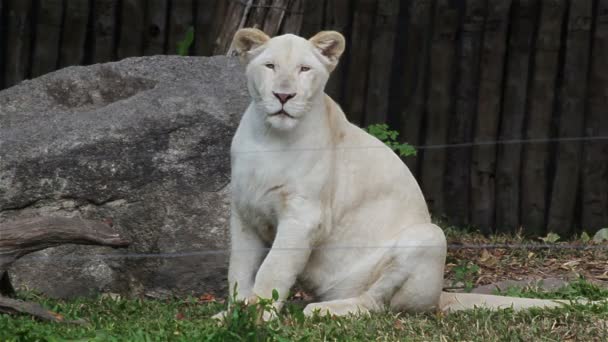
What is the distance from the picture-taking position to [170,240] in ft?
26.6

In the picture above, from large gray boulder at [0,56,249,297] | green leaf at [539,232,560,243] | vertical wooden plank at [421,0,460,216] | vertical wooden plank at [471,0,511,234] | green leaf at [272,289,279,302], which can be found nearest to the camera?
green leaf at [272,289,279,302]

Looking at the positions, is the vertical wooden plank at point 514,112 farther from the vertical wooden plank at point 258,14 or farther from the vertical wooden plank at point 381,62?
the vertical wooden plank at point 258,14

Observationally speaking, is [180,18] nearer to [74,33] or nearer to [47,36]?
[74,33]

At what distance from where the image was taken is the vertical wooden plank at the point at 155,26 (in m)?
11.4

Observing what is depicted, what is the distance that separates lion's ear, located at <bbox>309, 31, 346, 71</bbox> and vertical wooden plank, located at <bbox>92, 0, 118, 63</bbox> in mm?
4964

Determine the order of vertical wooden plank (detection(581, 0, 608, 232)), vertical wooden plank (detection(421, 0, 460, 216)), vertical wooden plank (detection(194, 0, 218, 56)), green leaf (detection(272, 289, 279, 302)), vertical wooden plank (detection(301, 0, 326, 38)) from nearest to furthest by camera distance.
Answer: green leaf (detection(272, 289, 279, 302)), vertical wooden plank (detection(581, 0, 608, 232)), vertical wooden plank (detection(421, 0, 460, 216)), vertical wooden plank (detection(301, 0, 326, 38)), vertical wooden plank (detection(194, 0, 218, 56))

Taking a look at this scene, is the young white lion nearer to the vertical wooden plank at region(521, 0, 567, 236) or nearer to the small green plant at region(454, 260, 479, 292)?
the small green plant at region(454, 260, 479, 292)

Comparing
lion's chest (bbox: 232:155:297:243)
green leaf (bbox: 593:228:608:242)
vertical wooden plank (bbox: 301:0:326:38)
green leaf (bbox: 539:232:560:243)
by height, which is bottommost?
green leaf (bbox: 539:232:560:243)

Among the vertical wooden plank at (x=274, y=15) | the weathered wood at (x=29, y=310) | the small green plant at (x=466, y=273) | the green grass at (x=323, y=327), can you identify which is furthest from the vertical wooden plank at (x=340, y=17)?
the weathered wood at (x=29, y=310)

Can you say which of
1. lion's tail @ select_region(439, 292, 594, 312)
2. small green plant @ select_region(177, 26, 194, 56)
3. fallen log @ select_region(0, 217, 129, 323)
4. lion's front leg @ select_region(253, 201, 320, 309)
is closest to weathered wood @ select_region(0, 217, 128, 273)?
fallen log @ select_region(0, 217, 129, 323)

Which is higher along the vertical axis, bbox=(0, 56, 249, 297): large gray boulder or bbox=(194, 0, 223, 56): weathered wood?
bbox=(194, 0, 223, 56): weathered wood

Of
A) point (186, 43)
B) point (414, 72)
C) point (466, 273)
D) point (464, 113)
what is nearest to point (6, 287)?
point (466, 273)

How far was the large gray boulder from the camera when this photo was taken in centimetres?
800

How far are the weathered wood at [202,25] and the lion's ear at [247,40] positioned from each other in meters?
4.48
